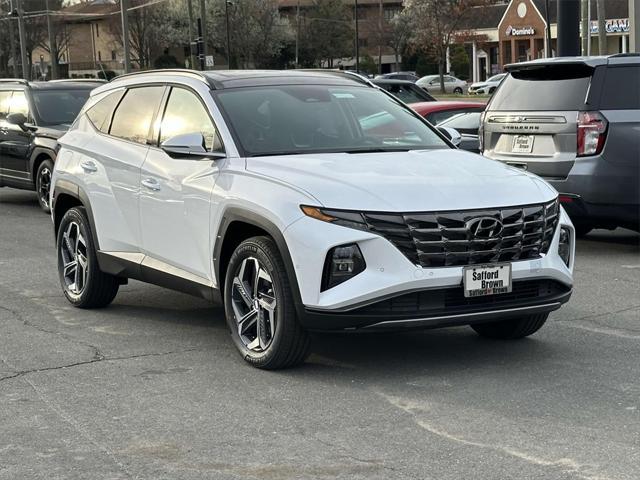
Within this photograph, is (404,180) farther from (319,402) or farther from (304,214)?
(319,402)

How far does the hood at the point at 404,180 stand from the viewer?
6.01 meters

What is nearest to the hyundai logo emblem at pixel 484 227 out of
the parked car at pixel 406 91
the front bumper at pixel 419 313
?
the front bumper at pixel 419 313

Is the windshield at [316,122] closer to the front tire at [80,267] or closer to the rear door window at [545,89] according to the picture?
the front tire at [80,267]

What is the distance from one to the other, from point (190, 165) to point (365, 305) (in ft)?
5.82

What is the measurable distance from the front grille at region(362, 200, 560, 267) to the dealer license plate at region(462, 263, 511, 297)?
45mm

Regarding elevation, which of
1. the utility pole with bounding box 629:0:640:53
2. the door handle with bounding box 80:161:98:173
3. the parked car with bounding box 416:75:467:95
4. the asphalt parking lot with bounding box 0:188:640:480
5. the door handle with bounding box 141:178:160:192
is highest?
the utility pole with bounding box 629:0:640:53

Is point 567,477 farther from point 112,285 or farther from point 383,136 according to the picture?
point 112,285

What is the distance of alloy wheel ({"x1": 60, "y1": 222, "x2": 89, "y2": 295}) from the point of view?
846 centimetres

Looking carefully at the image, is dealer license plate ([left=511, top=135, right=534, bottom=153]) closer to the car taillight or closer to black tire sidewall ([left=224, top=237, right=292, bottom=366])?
the car taillight

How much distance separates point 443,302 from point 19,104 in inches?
464

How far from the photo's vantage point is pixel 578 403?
5707mm

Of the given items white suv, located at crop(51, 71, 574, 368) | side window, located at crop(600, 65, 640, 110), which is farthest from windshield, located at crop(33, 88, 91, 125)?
side window, located at crop(600, 65, 640, 110)

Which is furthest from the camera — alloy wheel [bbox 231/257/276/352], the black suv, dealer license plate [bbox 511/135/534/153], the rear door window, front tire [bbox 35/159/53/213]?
the black suv

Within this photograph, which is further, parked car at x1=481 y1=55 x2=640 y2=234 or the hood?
parked car at x1=481 y1=55 x2=640 y2=234
